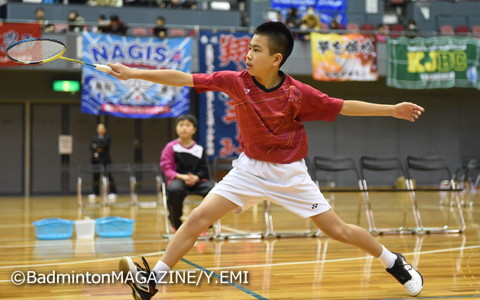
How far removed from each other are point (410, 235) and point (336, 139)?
474 inches

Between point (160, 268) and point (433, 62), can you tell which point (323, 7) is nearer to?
point (433, 62)

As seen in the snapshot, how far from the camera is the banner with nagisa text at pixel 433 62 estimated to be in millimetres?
15891

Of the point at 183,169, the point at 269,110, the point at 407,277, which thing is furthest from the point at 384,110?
the point at 183,169

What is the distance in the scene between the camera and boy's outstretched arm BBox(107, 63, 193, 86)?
3.27m

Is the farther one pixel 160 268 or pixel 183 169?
pixel 183 169

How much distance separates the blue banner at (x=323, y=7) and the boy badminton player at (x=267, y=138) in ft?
49.2

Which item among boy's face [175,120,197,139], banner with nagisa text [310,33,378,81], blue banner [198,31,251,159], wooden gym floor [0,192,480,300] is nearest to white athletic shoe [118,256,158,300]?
wooden gym floor [0,192,480,300]

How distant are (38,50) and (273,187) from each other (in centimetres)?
155

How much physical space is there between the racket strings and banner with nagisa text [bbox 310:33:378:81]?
40.2 ft

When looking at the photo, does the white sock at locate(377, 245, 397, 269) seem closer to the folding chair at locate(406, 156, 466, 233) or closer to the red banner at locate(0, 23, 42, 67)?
the folding chair at locate(406, 156, 466, 233)

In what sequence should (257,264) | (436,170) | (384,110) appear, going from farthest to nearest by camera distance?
1. (436,170)
2. (257,264)
3. (384,110)

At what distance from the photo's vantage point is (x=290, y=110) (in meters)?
3.60

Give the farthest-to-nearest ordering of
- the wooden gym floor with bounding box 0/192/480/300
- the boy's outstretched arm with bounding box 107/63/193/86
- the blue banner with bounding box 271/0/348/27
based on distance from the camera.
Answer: the blue banner with bounding box 271/0/348/27, the wooden gym floor with bounding box 0/192/480/300, the boy's outstretched arm with bounding box 107/63/193/86

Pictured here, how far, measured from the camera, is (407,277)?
3.81 metres
